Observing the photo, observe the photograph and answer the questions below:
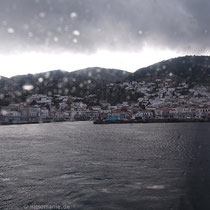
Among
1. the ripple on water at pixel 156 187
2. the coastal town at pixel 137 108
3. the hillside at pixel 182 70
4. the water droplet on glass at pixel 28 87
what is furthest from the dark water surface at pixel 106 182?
the water droplet on glass at pixel 28 87

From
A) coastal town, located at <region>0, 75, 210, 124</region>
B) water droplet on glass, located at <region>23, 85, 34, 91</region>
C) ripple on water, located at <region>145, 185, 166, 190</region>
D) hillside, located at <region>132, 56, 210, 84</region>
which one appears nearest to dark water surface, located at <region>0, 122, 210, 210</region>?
ripple on water, located at <region>145, 185, 166, 190</region>

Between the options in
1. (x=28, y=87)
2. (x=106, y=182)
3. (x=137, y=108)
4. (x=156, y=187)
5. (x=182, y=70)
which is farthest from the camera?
(x=28, y=87)

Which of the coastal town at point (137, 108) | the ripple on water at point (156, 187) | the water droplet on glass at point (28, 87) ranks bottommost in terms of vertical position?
the ripple on water at point (156, 187)

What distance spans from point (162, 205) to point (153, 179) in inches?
92.4

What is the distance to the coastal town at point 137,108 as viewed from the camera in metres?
62.9

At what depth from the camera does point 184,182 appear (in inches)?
346

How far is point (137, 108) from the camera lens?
248 feet

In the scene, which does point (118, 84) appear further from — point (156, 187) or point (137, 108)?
point (156, 187)

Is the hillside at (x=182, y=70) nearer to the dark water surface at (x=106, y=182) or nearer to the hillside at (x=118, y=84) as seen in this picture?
the hillside at (x=118, y=84)

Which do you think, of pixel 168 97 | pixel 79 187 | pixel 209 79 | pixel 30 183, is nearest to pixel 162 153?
pixel 79 187

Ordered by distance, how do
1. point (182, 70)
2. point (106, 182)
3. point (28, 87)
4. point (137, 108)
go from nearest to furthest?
point (106, 182), point (137, 108), point (182, 70), point (28, 87)

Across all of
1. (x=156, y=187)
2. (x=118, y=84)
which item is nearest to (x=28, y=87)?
(x=118, y=84)

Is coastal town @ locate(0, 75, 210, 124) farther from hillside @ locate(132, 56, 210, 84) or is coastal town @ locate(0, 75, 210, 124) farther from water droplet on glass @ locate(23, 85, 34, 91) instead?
water droplet on glass @ locate(23, 85, 34, 91)

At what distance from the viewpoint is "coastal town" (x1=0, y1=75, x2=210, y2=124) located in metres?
62.9
